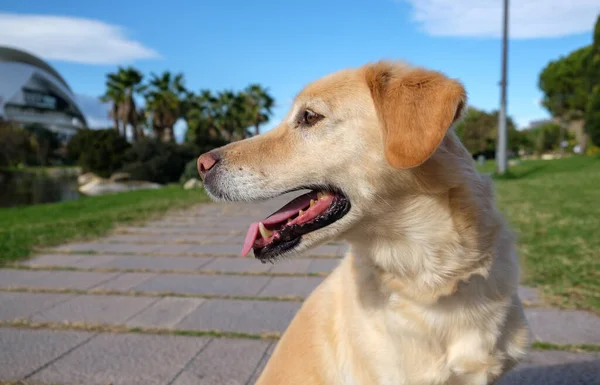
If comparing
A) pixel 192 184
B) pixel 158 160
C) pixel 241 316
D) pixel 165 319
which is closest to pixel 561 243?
pixel 241 316

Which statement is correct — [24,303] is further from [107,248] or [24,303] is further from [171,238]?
[171,238]

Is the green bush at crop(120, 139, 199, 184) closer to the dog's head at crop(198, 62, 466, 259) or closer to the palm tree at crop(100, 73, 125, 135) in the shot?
the palm tree at crop(100, 73, 125, 135)

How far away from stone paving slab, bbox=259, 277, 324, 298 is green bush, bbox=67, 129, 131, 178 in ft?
123

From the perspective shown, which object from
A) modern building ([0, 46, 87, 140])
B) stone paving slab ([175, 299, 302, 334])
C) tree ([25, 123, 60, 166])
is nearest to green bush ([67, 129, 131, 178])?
tree ([25, 123, 60, 166])

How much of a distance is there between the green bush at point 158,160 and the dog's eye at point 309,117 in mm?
33675

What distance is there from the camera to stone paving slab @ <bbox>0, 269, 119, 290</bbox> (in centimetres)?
528

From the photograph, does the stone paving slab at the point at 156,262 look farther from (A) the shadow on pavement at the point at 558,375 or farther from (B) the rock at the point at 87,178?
(B) the rock at the point at 87,178

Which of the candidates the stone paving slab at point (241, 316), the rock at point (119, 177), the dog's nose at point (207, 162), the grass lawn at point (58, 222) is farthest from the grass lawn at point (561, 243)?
the rock at point (119, 177)

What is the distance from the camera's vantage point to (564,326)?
3.63 meters

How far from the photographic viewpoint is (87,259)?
259 inches

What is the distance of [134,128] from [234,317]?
160ft

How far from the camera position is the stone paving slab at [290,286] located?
4.83 m

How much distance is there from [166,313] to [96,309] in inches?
27.7

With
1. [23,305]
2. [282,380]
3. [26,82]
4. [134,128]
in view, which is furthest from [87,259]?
[26,82]
